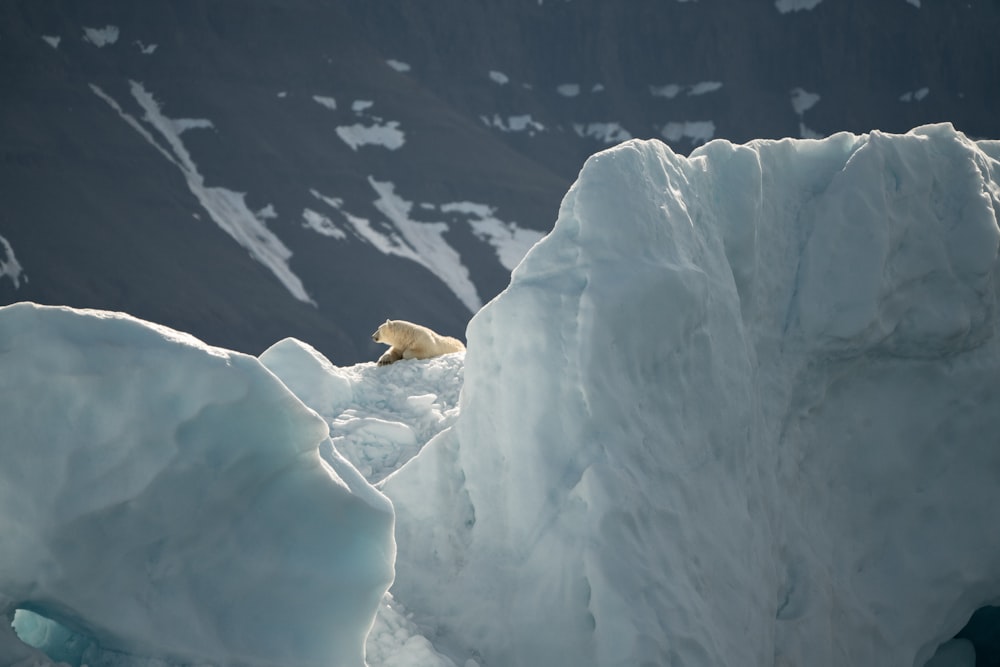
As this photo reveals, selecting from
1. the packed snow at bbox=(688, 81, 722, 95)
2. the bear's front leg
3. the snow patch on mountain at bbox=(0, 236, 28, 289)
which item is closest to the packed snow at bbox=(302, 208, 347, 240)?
the snow patch on mountain at bbox=(0, 236, 28, 289)

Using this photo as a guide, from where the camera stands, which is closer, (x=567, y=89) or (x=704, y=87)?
(x=704, y=87)

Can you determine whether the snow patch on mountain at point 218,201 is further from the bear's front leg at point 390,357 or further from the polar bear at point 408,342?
the bear's front leg at point 390,357

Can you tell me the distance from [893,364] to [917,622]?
1508 millimetres

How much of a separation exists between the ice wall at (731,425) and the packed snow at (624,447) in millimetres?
15

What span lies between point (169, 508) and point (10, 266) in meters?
22.0

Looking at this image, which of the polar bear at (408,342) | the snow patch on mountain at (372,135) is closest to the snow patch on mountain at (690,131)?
the snow patch on mountain at (372,135)

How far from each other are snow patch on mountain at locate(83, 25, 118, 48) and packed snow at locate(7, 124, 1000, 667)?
27478 mm

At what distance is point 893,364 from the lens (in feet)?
19.7

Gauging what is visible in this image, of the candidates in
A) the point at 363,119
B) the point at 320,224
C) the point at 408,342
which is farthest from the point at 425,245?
the point at 408,342

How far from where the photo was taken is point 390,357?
859 centimetres

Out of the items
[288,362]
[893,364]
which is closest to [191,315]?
[288,362]

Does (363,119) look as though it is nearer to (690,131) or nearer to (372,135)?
(372,135)

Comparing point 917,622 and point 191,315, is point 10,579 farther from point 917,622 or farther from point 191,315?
point 191,315

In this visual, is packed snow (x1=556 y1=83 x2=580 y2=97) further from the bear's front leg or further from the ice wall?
the ice wall
